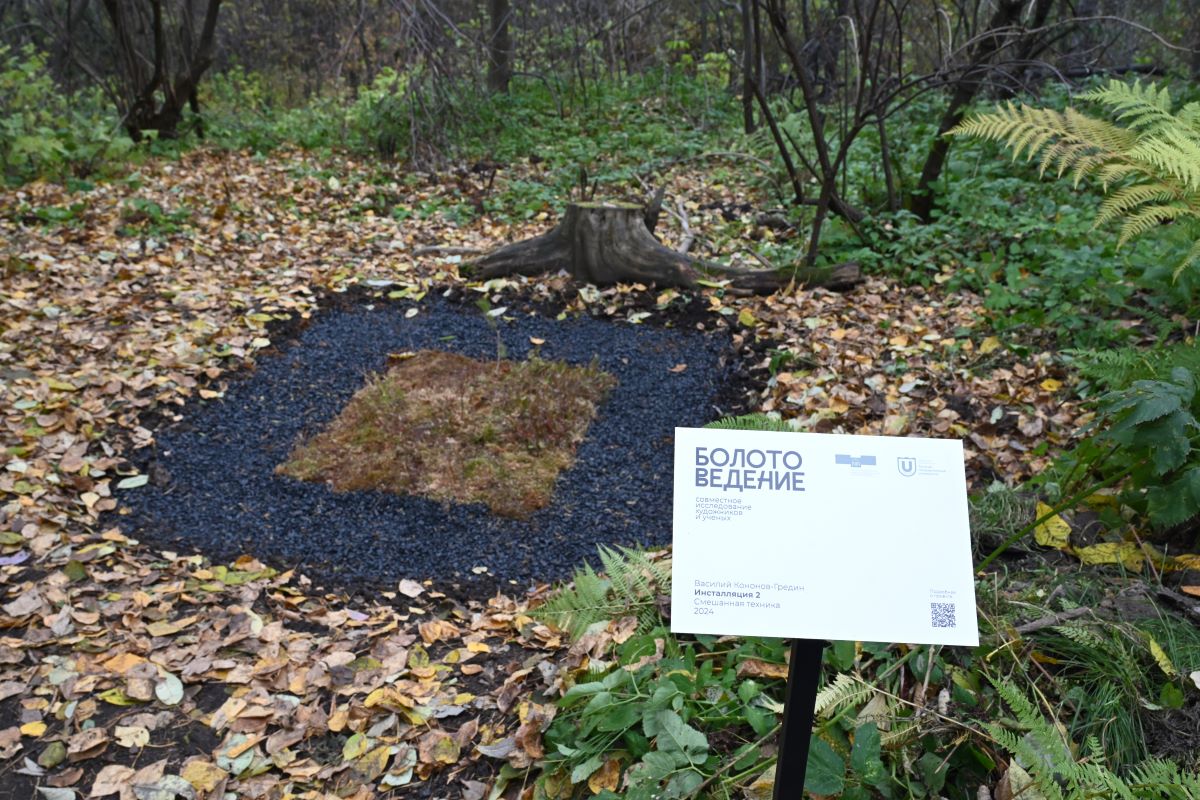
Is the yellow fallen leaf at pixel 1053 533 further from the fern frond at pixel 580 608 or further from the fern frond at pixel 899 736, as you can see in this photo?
the fern frond at pixel 580 608

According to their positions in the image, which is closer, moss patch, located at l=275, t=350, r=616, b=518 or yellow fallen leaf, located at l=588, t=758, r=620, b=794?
yellow fallen leaf, located at l=588, t=758, r=620, b=794

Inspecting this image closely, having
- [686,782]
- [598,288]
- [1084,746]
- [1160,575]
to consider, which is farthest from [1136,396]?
[598,288]

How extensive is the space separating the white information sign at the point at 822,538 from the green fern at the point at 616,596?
36.8 inches

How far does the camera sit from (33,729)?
2619 mm

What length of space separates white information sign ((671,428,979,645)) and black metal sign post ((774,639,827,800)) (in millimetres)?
51

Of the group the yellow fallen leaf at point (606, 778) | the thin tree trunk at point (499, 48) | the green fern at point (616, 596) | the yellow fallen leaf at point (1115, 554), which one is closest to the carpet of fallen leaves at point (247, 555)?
the green fern at point (616, 596)

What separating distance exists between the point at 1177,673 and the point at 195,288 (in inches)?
226

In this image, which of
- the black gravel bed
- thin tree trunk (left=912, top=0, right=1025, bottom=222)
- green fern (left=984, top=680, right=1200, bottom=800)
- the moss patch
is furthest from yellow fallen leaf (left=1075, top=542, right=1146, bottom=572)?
thin tree trunk (left=912, top=0, right=1025, bottom=222)

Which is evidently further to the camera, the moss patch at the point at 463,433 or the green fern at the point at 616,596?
the moss patch at the point at 463,433

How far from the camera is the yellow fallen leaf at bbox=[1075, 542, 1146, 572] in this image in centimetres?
239

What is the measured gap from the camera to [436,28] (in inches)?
307

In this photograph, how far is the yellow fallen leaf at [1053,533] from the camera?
2.54m

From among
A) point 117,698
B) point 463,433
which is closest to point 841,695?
point 117,698

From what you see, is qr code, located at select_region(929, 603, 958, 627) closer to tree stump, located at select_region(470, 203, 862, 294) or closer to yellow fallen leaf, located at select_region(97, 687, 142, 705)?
yellow fallen leaf, located at select_region(97, 687, 142, 705)
